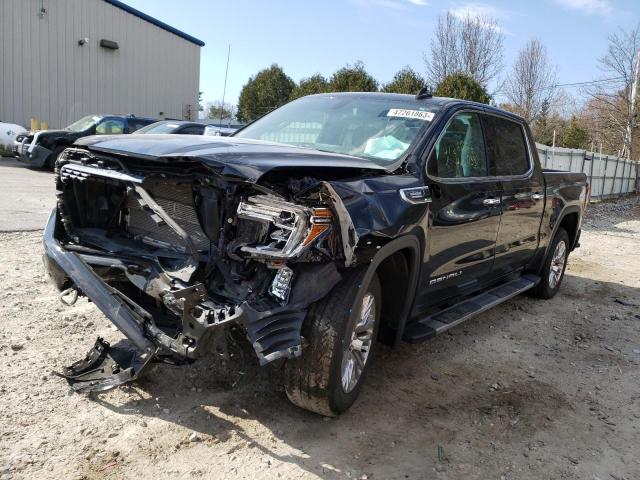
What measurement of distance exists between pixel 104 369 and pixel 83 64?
24.2 metres

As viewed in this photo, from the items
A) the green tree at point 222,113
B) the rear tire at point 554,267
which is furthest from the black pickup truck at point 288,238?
the rear tire at point 554,267

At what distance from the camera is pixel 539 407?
3910mm

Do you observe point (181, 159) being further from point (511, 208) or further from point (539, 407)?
point (511, 208)

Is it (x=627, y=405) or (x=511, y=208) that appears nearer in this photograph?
(x=627, y=405)

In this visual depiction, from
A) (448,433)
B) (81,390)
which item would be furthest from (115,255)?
(448,433)

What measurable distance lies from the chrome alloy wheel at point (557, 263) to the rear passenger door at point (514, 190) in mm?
801

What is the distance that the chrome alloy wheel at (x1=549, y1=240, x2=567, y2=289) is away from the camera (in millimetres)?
6621

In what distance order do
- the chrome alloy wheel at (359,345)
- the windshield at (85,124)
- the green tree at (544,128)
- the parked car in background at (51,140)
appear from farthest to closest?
1. the green tree at (544,128)
2. the windshield at (85,124)
3. the parked car in background at (51,140)
4. the chrome alloy wheel at (359,345)

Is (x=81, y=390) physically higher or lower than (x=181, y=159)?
lower

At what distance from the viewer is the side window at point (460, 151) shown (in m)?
4.07

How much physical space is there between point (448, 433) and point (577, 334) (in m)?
2.80

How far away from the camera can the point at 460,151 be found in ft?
14.5

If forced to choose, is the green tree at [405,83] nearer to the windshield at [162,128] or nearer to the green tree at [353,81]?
the green tree at [353,81]

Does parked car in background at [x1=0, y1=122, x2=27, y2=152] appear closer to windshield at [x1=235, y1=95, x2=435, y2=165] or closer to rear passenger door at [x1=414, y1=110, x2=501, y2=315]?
windshield at [x1=235, y1=95, x2=435, y2=165]
